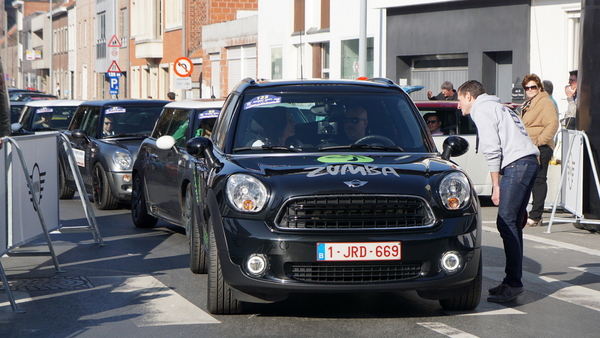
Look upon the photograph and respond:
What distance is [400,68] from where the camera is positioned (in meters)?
26.0

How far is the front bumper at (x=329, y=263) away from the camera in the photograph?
581 centimetres

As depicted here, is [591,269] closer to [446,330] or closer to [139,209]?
[446,330]

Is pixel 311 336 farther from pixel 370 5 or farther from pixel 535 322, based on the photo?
pixel 370 5

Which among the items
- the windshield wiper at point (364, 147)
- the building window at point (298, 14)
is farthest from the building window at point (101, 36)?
the windshield wiper at point (364, 147)

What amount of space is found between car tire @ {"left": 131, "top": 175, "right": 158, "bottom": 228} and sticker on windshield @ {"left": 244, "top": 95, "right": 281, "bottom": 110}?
13.9ft

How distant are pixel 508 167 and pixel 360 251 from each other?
1.73m

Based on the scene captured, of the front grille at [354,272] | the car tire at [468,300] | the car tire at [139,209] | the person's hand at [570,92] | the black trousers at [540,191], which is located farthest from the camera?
the person's hand at [570,92]

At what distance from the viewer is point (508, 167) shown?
6.99 metres

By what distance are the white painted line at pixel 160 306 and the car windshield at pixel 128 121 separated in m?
6.66

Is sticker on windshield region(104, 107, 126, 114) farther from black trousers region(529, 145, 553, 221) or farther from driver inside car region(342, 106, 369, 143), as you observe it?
driver inside car region(342, 106, 369, 143)

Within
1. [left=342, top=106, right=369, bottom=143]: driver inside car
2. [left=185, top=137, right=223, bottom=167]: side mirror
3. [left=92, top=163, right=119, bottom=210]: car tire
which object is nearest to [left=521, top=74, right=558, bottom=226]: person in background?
[left=342, top=106, right=369, bottom=143]: driver inside car

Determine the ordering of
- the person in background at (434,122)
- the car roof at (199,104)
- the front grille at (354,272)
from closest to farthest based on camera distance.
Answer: the front grille at (354,272)
the car roof at (199,104)
the person in background at (434,122)

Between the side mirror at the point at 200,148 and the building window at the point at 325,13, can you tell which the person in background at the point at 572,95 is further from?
the building window at the point at 325,13

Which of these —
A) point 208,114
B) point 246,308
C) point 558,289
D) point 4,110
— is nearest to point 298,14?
point 208,114
